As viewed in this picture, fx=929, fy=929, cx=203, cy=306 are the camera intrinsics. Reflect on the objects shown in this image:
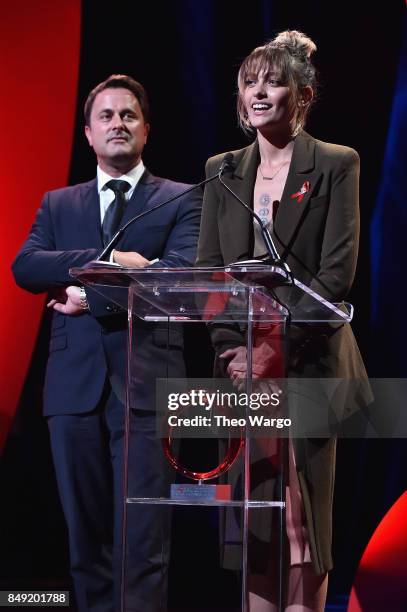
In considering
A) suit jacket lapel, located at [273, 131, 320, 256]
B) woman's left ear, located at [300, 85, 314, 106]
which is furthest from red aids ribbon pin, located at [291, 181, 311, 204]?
woman's left ear, located at [300, 85, 314, 106]

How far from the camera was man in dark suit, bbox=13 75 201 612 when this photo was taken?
321cm

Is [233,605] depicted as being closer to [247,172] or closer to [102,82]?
[247,172]

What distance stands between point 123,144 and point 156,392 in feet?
5.59

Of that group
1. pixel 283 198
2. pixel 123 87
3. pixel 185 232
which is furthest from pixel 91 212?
pixel 283 198

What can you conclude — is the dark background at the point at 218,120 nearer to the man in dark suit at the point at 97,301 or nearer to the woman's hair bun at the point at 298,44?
the man in dark suit at the point at 97,301

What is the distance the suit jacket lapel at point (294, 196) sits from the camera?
2738mm

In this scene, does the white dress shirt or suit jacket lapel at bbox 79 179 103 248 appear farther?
→ the white dress shirt

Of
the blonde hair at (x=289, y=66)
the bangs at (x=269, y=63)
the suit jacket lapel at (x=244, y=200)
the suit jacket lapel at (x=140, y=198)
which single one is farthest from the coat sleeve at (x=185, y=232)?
the bangs at (x=269, y=63)

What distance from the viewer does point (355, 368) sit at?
9.14 ft

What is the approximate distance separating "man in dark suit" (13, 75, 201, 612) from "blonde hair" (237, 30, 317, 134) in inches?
26.1

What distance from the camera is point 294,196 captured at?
2758 millimetres

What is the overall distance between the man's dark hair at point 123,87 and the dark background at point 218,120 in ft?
0.54

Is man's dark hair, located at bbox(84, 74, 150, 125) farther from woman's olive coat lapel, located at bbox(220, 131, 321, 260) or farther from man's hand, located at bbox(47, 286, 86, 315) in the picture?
woman's olive coat lapel, located at bbox(220, 131, 321, 260)

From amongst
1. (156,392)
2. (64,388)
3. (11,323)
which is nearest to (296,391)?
(156,392)
